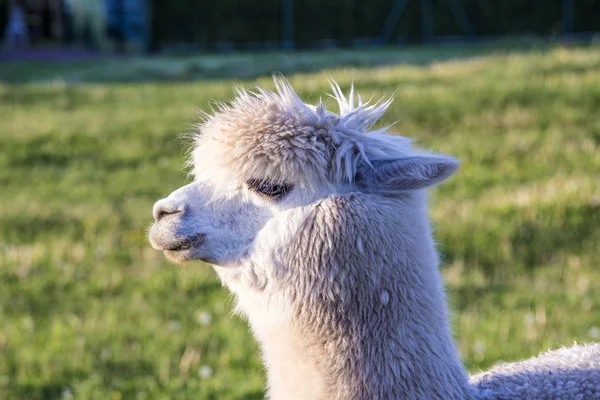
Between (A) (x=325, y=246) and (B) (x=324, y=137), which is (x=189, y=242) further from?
(B) (x=324, y=137)

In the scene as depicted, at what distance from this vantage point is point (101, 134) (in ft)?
39.5

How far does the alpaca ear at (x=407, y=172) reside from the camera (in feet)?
9.24

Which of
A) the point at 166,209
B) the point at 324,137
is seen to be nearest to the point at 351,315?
the point at 324,137

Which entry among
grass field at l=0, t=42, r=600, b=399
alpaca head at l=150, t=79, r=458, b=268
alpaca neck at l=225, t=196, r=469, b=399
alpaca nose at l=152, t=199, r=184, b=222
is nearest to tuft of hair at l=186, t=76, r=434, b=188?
alpaca head at l=150, t=79, r=458, b=268

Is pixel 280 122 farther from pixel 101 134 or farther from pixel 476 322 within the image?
pixel 101 134

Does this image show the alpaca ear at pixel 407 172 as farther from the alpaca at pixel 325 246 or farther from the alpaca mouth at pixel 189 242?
the alpaca mouth at pixel 189 242

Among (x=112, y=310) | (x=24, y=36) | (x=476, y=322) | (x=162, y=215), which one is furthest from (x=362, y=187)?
(x=24, y=36)

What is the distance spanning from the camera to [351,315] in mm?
2891

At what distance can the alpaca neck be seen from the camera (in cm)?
287

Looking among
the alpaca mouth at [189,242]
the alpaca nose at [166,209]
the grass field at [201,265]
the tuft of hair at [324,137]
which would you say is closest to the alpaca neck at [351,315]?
the tuft of hair at [324,137]

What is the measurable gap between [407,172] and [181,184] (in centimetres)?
730

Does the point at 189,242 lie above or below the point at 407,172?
below

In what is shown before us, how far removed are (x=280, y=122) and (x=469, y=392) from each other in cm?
106

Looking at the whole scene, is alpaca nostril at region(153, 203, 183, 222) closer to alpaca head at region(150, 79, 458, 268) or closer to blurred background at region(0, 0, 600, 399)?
alpaca head at region(150, 79, 458, 268)
